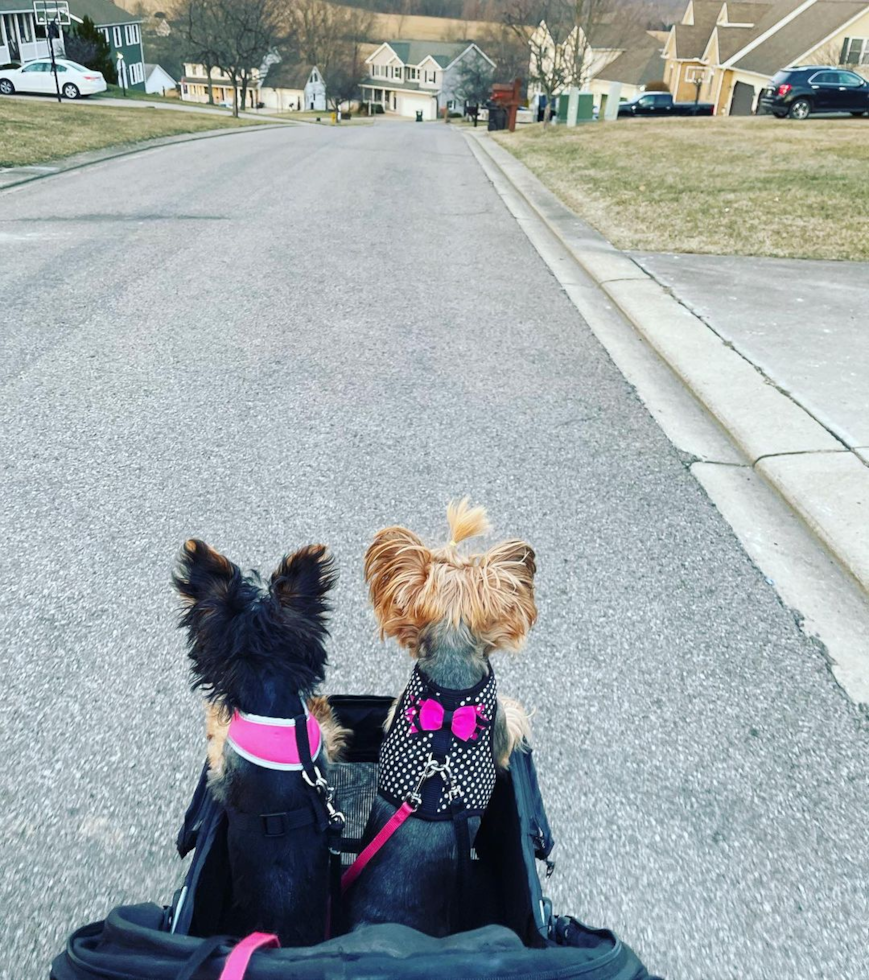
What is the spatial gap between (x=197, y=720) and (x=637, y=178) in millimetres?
14557

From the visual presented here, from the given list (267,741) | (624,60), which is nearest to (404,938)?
(267,741)

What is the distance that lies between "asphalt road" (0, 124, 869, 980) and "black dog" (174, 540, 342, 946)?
20.6 inches

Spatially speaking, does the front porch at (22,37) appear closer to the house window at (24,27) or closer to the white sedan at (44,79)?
the house window at (24,27)

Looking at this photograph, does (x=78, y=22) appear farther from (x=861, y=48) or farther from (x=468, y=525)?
(x=468, y=525)

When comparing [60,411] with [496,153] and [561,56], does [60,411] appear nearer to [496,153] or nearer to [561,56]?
[496,153]

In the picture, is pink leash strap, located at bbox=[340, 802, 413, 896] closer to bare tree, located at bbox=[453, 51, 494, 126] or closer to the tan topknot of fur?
the tan topknot of fur

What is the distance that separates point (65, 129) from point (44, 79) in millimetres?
19375

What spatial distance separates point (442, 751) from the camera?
6.01 feet

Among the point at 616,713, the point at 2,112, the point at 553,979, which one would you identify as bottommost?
the point at 616,713

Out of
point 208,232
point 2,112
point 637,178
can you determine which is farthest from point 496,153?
point 208,232

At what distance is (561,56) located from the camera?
4031 centimetres

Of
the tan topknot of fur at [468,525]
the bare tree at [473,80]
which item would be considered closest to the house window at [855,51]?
the bare tree at [473,80]

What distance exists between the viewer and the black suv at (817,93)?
28875mm

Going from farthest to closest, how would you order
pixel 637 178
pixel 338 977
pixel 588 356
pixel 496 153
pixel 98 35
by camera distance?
pixel 98 35 → pixel 496 153 → pixel 637 178 → pixel 588 356 → pixel 338 977
